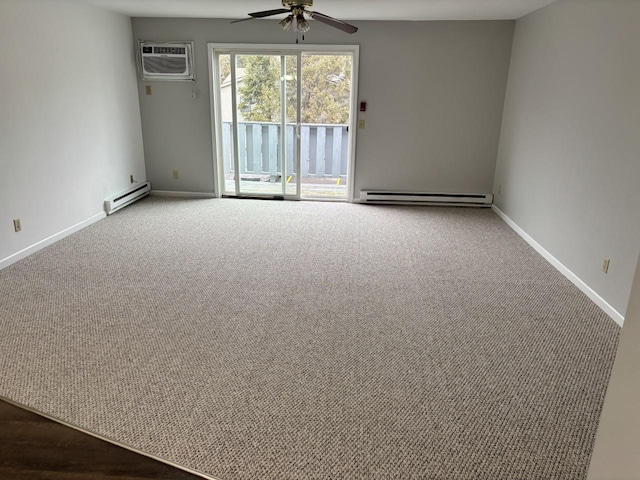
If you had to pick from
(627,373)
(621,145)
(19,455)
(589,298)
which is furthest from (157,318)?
(621,145)

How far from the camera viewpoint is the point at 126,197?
18.9 ft

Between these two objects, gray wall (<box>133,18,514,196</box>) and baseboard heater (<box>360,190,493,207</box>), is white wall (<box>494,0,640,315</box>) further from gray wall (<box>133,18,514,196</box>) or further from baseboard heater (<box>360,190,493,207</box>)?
baseboard heater (<box>360,190,493,207</box>)

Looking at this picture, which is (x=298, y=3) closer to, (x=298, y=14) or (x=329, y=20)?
(x=298, y=14)

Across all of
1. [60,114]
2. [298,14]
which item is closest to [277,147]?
[60,114]

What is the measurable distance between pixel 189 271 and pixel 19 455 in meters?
2.90

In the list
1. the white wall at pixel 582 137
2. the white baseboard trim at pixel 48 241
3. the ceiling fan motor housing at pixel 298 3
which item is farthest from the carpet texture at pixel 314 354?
the ceiling fan motor housing at pixel 298 3

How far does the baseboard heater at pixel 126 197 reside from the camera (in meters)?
5.40

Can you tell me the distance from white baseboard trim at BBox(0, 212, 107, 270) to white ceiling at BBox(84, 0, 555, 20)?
226 centimetres

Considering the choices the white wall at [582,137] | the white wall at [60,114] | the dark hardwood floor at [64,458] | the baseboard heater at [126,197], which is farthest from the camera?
the baseboard heater at [126,197]

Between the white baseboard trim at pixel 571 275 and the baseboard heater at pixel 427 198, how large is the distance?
0.56 meters

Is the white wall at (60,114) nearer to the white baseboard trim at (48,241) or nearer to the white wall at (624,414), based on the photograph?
the white baseboard trim at (48,241)

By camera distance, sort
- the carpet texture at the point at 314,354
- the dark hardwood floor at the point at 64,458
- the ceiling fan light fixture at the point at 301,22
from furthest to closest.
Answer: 1. the ceiling fan light fixture at the point at 301,22
2. the carpet texture at the point at 314,354
3. the dark hardwood floor at the point at 64,458

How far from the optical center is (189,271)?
3.86 metres

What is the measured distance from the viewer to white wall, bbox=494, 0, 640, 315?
3.17 metres
